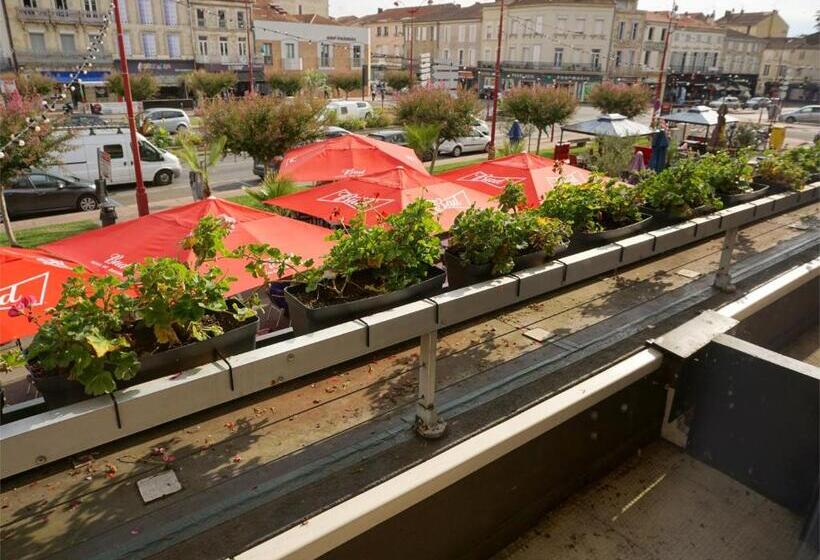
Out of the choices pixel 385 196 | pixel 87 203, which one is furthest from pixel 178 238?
pixel 87 203

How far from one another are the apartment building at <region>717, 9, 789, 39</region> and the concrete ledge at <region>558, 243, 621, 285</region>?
9993 cm

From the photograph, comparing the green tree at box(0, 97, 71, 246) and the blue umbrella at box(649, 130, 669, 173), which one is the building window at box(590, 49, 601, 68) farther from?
the green tree at box(0, 97, 71, 246)

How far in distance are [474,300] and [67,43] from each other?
55937 millimetres

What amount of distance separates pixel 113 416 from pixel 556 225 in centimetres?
346

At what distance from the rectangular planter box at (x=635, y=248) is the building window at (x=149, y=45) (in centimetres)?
5629

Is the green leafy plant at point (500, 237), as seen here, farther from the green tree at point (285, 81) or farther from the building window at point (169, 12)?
the building window at point (169, 12)

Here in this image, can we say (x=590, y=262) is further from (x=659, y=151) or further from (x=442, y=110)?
(x=442, y=110)

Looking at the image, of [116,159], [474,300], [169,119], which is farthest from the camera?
[169,119]

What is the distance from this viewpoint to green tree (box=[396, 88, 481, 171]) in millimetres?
22453

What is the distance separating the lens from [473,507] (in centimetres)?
329

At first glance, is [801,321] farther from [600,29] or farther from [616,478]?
[600,29]

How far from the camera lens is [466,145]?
29.7 m

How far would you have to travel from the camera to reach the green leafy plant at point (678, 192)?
5.92m

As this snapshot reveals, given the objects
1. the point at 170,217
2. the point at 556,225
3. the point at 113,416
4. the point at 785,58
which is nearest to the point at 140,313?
the point at 113,416
